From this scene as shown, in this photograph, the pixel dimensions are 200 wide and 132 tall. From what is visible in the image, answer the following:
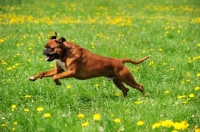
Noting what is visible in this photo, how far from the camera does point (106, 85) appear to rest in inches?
231

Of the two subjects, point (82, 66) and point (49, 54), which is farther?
point (82, 66)

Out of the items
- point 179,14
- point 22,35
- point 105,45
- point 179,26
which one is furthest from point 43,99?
point 179,14

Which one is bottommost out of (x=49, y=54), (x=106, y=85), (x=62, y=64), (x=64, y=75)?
(x=106, y=85)

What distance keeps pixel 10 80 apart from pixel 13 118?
1.73 metres

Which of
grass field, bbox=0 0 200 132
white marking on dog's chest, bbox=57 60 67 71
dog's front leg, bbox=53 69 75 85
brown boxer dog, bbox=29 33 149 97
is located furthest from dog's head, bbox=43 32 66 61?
grass field, bbox=0 0 200 132

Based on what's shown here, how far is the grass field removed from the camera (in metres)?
3.98

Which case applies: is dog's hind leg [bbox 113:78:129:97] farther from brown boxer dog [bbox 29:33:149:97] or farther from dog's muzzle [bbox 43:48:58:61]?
dog's muzzle [bbox 43:48:58:61]

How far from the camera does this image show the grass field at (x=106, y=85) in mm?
3980

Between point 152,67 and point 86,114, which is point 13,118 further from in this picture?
point 152,67

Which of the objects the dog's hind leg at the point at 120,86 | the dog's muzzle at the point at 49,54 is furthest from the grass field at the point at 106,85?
the dog's muzzle at the point at 49,54

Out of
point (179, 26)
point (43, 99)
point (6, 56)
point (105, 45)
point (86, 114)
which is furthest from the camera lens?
point (179, 26)

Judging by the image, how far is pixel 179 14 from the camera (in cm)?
1527

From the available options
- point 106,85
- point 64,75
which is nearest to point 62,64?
point 64,75

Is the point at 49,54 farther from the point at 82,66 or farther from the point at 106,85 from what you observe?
the point at 106,85
